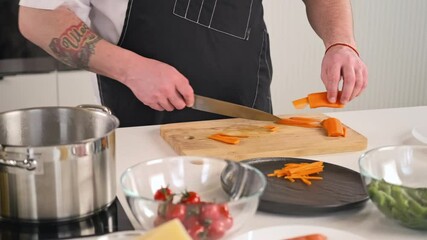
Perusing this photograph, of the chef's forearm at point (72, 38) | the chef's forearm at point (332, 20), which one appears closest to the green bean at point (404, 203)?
the chef's forearm at point (72, 38)

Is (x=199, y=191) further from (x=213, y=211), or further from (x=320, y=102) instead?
(x=320, y=102)

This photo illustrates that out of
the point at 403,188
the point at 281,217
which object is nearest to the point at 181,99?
the point at 281,217

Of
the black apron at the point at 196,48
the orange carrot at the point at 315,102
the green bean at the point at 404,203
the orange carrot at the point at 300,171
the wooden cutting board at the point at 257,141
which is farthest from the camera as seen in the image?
the black apron at the point at 196,48

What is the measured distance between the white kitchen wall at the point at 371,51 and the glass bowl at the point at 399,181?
2.03m

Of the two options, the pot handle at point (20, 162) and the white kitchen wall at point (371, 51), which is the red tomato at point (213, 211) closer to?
the pot handle at point (20, 162)

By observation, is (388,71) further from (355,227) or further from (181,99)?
(355,227)

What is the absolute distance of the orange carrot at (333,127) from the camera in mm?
1580

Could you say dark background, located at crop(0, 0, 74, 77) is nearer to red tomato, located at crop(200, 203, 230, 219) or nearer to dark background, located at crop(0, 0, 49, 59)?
dark background, located at crop(0, 0, 49, 59)

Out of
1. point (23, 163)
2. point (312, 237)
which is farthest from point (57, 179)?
point (312, 237)

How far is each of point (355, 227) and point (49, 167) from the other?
0.47 meters

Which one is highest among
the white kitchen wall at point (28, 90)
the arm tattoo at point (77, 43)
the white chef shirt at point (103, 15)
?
the white chef shirt at point (103, 15)

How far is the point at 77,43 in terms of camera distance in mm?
1640

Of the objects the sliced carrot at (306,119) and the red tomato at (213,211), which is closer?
the red tomato at (213,211)

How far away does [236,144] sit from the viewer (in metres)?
1.52
